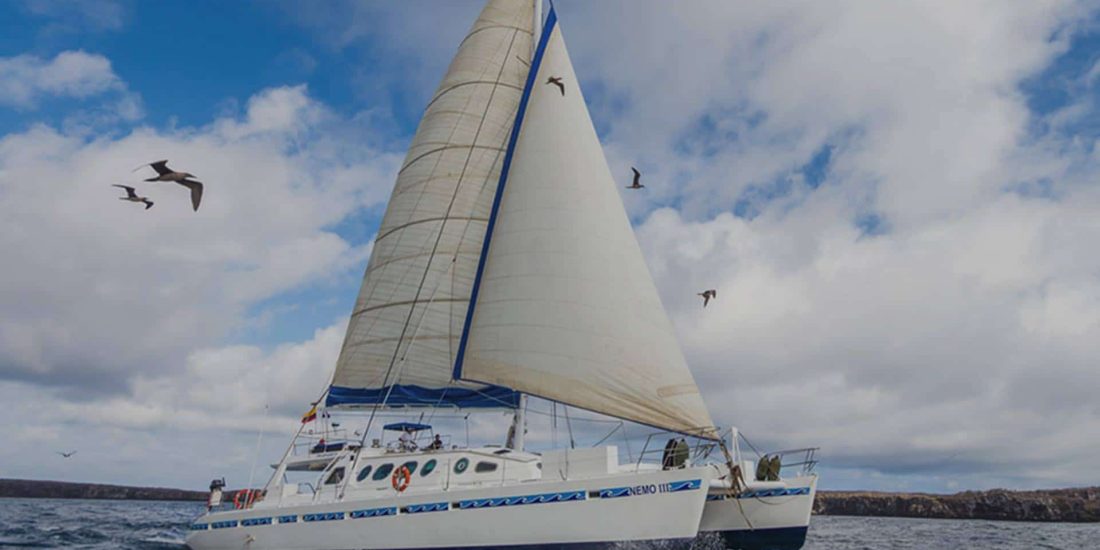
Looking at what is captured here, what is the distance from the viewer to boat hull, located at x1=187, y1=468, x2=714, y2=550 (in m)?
15.0

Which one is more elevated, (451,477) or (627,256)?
(627,256)

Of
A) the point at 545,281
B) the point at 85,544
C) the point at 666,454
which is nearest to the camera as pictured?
the point at 666,454

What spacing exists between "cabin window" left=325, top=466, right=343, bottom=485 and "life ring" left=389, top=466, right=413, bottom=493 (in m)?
2.63

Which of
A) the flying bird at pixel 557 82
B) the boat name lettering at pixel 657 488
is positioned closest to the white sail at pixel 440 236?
the flying bird at pixel 557 82

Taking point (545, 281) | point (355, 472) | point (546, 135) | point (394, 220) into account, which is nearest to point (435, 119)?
point (394, 220)

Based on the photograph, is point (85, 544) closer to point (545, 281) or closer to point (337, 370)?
point (337, 370)

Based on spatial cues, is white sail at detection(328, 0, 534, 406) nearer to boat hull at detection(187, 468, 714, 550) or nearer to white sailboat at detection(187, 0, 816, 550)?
white sailboat at detection(187, 0, 816, 550)

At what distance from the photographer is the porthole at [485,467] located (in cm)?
1789

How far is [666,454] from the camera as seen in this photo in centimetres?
1767

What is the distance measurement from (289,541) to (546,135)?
41.3 feet

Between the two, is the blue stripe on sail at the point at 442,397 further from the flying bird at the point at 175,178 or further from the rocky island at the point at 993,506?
the rocky island at the point at 993,506

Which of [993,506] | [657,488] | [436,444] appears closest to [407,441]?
[436,444]

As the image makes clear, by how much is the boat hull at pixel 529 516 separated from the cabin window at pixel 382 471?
1325 millimetres

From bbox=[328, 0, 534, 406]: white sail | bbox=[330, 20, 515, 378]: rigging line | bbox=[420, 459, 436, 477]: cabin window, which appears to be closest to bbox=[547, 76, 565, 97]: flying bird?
bbox=[328, 0, 534, 406]: white sail
